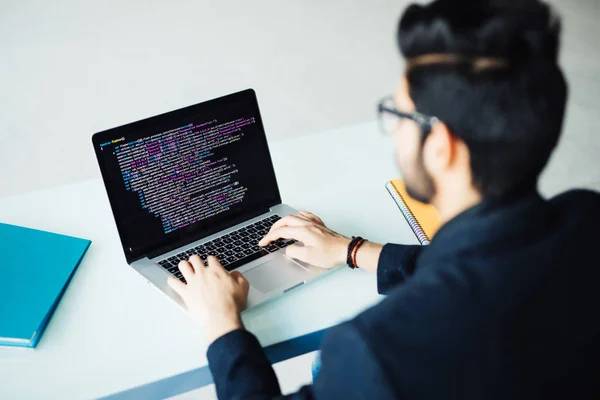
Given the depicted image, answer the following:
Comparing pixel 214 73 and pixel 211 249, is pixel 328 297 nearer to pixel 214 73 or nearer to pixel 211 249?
pixel 211 249

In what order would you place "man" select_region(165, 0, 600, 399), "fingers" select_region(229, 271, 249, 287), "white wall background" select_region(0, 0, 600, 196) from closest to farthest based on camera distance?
1. "man" select_region(165, 0, 600, 399)
2. "fingers" select_region(229, 271, 249, 287)
3. "white wall background" select_region(0, 0, 600, 196)

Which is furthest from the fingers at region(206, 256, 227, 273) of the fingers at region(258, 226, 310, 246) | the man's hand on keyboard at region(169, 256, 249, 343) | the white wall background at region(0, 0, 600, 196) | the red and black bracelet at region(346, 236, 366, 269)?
the white wall background at region(0, 0, 600, 196)

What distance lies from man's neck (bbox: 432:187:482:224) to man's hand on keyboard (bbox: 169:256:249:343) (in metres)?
0.38

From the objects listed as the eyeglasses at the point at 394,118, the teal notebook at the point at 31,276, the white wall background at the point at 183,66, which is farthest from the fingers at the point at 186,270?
the white wall background at the point at 183,66

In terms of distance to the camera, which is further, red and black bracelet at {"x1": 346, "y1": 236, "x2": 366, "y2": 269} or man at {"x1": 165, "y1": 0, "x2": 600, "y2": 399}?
red and black bracelet at {"x1": 346, "y1": 236, "x2": 366, "y2": 269}

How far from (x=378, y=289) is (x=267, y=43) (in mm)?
3006

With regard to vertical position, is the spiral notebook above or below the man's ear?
below

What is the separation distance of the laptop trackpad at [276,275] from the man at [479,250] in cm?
20

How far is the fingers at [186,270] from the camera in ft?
3.84

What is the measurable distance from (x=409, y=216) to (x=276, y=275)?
334 millimetres

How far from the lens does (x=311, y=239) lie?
4.13ft

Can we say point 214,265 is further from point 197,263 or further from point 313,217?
point 313,217

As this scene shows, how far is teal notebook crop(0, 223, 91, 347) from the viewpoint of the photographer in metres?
1.09

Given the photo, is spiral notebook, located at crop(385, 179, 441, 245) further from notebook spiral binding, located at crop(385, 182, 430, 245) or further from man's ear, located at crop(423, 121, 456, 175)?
man's ear, located at crop(423, 121, 456, 175)
